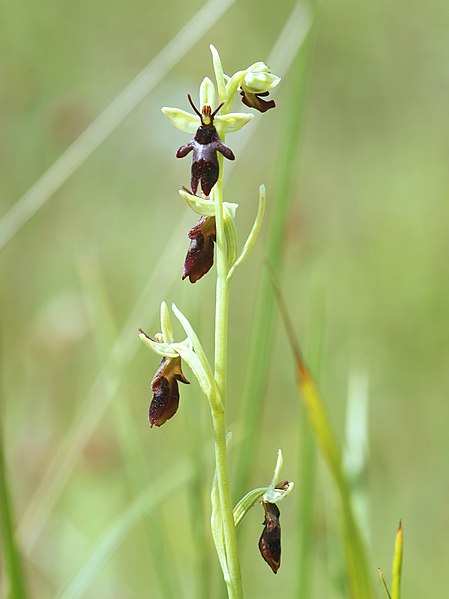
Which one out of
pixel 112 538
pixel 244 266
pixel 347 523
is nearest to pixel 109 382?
pixel 112 538

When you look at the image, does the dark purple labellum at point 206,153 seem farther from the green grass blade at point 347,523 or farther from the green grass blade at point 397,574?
the green grass blade at point 397,574

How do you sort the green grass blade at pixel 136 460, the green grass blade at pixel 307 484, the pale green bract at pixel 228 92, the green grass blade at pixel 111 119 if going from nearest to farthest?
the pale green bract at pixel 228 92
the green grass blade at pixel 307 484
the green grass blade at pixel 136 460
the green grass blade at pixel 111 119

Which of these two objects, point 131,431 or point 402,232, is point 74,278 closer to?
point 402,232

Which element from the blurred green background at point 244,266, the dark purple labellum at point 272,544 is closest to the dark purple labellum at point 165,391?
the dark purple labellum at point 272,544

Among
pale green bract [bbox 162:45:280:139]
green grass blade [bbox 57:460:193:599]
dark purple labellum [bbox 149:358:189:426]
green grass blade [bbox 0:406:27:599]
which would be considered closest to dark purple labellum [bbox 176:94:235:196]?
pale green bract [bbox 162:45:280:139]

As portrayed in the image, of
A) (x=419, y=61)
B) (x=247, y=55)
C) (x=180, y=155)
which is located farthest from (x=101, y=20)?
(x=180, y=155)
